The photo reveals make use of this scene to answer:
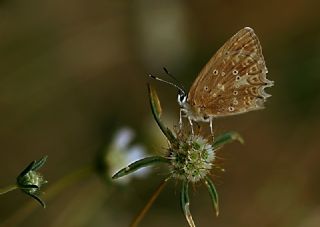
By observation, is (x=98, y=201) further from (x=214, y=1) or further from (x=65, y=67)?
(x=214, y=1)

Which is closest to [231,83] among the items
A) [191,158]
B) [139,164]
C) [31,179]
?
[191,158]

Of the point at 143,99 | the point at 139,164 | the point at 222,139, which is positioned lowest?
the point at 143,99

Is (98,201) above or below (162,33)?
below

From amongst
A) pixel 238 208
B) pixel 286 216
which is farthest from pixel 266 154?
pixel 286 216

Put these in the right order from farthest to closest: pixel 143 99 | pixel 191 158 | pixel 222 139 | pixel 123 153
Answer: pixel 143 99, pixel 123 153, pixel 222 139, pixel 191 158

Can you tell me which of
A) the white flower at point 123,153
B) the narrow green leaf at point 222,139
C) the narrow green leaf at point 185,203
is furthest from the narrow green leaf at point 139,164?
the white flower at point 123,153

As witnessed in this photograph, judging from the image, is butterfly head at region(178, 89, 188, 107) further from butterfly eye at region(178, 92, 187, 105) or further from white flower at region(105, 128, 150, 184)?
white flower at region(105, 128, 150, 184)

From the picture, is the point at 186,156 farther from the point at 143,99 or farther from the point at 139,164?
the point at 143,99

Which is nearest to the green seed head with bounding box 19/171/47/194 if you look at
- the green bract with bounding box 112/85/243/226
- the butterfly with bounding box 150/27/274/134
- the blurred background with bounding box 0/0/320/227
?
the green bract with bounding box 112/85/243/226
